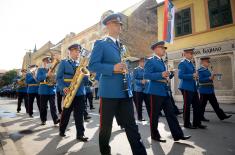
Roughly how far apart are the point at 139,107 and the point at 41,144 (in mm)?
3997

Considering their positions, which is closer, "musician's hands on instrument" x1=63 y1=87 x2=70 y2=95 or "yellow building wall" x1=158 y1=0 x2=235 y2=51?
"musician's hands on instrument" x1=63 y1=87 x2=70 y2=95

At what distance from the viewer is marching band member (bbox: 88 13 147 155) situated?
340cm

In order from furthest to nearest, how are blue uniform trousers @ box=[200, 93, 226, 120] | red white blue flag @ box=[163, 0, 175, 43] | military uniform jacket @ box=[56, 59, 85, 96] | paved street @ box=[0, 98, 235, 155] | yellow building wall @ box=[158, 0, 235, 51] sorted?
1. yellow building wall @ box=[158, 0, 235, 51]
2. red white blue flag @ box=[163, 0, 175, 43]
3. blue uniform trousers @ box=[200, 93, 226, 120]
4. military uniform jacket @ box=[56, 59, 85, 96]
5. paved street @ box=[0, 98, 235, 155]

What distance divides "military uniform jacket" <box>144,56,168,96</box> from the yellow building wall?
12.0 meters


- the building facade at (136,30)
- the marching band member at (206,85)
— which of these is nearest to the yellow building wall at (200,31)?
the building facade at (136,30)

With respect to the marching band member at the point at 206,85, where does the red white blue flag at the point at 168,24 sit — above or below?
above

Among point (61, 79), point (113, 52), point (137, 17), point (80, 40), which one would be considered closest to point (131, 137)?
point (113, 52)

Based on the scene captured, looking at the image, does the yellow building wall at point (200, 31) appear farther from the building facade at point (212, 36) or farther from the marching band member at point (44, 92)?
the marching band member at point (44, 92)

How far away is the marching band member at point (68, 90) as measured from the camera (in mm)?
5207

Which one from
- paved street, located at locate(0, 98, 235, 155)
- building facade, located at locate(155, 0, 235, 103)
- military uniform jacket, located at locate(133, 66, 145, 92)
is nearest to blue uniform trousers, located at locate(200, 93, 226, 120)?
paved street, located at locate(0, 98, 235, 155)

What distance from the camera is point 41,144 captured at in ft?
15.9

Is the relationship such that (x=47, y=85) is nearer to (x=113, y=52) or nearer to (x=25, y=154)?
(x=25, y=154)

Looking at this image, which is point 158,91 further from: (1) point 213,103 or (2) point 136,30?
(2) point 136,30

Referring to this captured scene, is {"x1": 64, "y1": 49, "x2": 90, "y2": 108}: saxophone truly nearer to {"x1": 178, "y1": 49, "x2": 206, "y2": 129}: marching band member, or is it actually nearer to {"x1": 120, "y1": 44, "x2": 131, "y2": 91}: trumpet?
{"x1": 120, "y1": 44, "x2": 131, "y2": 91}: trumpet
